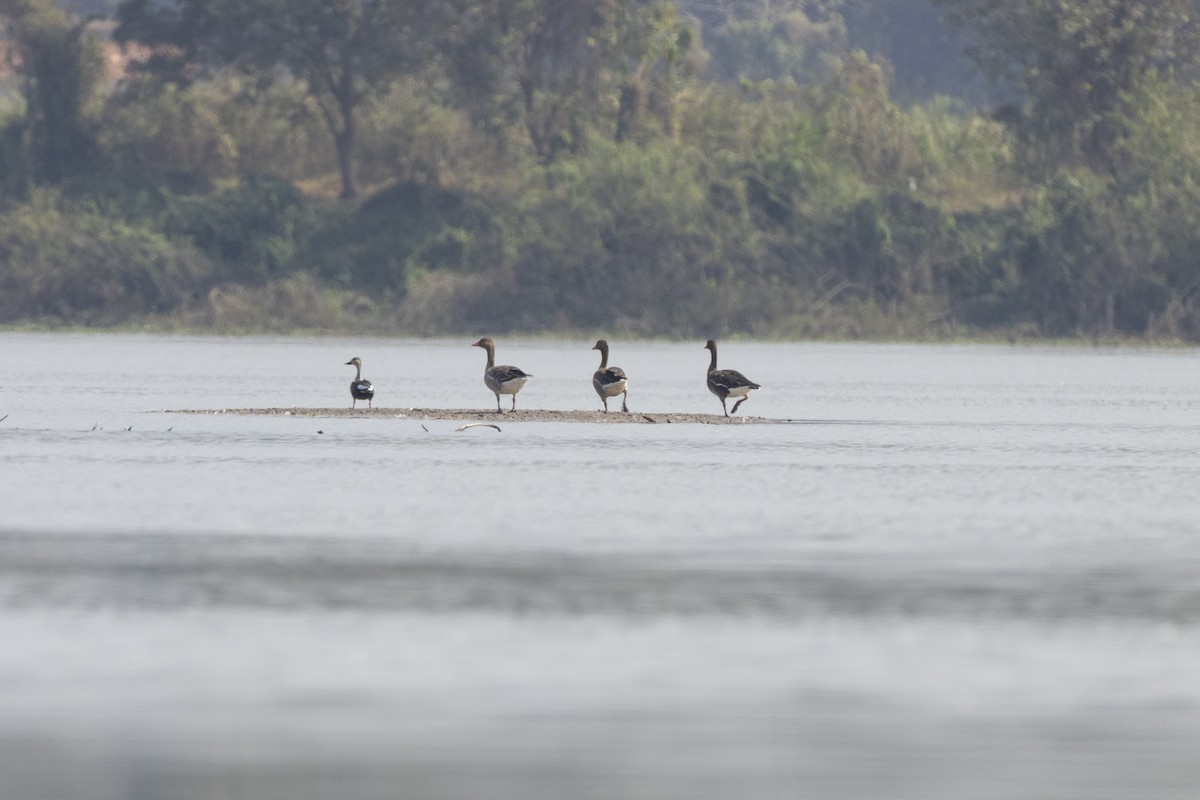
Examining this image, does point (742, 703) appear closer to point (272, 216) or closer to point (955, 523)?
point (955, 523)

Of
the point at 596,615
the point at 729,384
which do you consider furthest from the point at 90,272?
the point at 596,615

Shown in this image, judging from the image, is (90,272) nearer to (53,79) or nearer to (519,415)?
(53,79)

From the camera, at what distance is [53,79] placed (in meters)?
73.6

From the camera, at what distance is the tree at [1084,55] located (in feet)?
223

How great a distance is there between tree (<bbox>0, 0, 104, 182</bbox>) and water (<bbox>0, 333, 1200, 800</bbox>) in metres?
44.3

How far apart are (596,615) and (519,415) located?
18.6 metres

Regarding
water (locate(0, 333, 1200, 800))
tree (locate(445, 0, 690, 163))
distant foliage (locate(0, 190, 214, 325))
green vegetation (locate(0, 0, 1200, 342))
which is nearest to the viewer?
water (locate(0, 333, 1200, 800))

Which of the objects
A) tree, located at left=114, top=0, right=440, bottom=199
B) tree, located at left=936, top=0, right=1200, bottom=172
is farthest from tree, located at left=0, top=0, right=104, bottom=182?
tree, located at left=936, top=0, right=1200, bottom=172

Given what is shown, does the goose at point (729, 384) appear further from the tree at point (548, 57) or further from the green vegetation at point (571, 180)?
the tree at point (548, 57)

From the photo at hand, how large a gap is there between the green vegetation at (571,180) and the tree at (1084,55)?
0.27ft

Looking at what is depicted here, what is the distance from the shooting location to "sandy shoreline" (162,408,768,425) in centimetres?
3284

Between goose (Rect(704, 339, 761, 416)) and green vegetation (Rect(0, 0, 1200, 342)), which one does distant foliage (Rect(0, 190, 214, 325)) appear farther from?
goose (Rect(704, 339, 761, 416))

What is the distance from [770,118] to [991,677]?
61.4 m

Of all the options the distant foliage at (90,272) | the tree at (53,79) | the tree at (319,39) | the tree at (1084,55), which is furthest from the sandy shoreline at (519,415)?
the tree at (53,79)
